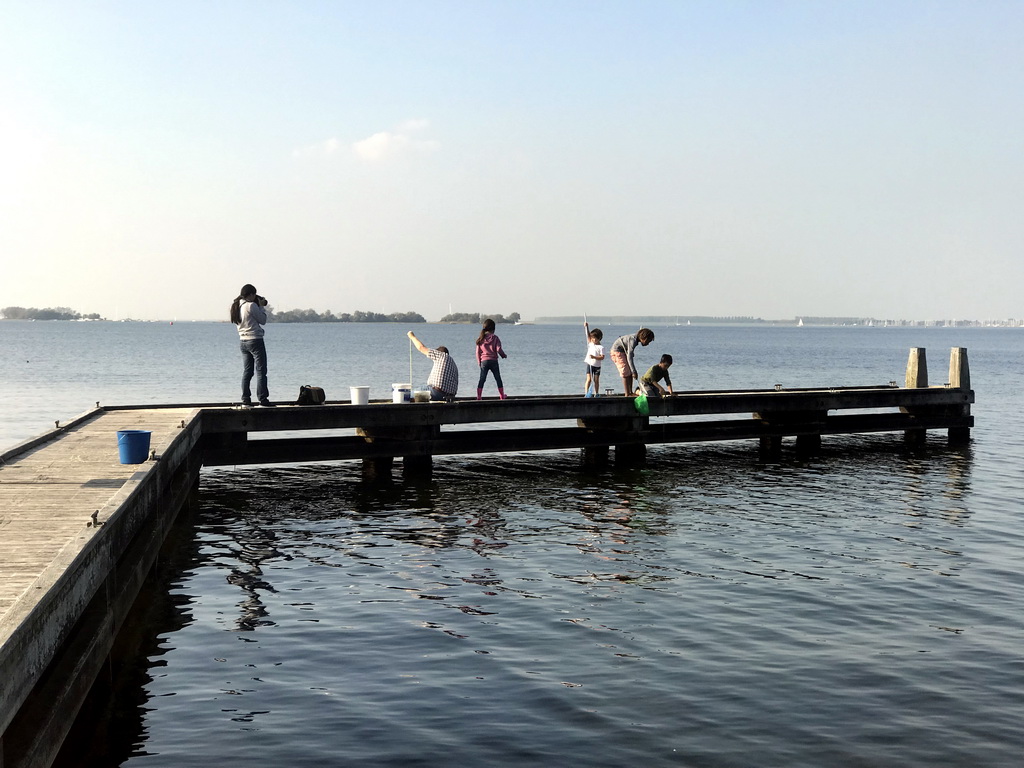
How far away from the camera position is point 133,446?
11.5m

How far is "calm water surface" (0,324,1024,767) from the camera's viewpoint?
718 cm

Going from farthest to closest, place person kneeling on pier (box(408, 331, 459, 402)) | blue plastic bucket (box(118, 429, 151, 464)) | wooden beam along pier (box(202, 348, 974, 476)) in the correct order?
person kneeling on pier (box(408, 331, 459, 402)) < wooden beam along pier (box(202, 348, 974, 476)) < blue plastic bucket (box(118, 429, 151, 464))

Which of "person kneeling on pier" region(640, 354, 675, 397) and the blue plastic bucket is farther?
"person kneeling on pier" region(640, 354, 675, 397)

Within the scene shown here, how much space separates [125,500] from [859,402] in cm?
1766

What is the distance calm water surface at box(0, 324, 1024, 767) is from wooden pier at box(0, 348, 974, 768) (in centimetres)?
67

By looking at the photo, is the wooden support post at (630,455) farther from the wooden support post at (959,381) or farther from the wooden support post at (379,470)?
the wooden support post at (959,381)

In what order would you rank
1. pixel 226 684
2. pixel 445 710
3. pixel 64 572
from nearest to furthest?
pixel 64 572
pixel 445 710
pixel 226 684

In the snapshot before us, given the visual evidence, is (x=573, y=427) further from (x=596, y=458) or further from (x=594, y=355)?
(x=594, y=355)

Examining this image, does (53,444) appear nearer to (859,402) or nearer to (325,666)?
(325,666)

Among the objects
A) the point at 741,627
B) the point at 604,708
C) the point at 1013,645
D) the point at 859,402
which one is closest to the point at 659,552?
the point at 741,627

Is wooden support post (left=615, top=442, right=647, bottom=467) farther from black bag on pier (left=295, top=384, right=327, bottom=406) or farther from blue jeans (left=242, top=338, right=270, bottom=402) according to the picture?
blue jeans (left=242, top=338, right=270, bottom=402)

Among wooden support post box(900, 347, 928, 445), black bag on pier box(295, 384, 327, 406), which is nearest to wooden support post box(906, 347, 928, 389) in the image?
wooden support post box(900, 347, 928, 445)

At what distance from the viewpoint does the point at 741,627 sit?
9.62 m

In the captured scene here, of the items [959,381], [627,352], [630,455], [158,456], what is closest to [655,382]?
[627,352]
